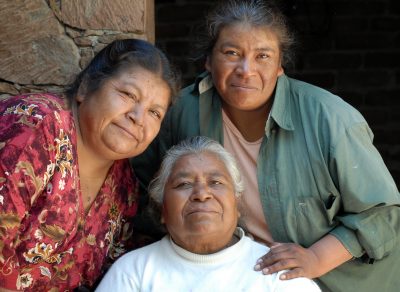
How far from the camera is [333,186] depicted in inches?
105

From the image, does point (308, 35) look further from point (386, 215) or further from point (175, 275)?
point (175, 275)

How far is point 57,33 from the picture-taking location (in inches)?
117

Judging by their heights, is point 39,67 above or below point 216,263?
above

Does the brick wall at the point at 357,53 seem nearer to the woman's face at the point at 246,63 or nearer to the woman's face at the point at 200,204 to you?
the woman's face at the point at 246,63

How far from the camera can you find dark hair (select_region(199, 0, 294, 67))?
2713 millimetres

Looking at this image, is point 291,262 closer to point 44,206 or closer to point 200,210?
point 200,210

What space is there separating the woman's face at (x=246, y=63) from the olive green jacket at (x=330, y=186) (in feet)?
0.34

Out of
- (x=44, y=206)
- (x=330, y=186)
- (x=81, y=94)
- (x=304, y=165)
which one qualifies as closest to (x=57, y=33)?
(x=81, y=94)

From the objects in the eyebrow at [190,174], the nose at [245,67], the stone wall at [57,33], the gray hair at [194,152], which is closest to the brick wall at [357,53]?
the stone wall at [57,33]

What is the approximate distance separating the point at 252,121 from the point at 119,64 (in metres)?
0.65

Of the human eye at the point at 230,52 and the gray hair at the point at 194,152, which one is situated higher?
the human eye at the point at 230,52

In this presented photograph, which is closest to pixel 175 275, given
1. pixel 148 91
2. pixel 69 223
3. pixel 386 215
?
pixel 69 223

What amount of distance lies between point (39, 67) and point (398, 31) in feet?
10.7

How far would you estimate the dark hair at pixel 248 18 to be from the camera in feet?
8.90
